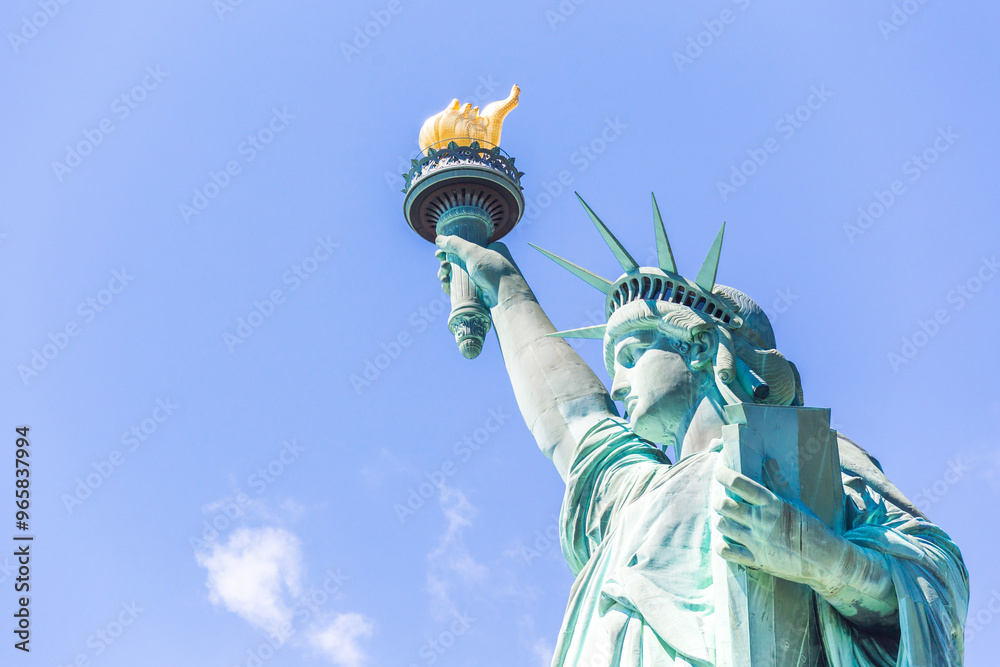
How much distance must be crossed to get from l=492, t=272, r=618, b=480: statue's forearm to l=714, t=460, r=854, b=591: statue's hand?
3275mm

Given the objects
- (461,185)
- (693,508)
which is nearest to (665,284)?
(693,508)

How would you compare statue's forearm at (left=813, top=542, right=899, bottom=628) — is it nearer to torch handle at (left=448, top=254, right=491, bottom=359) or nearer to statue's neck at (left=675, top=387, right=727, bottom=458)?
statue's neck at (left=675, top=387, right=727, bottom=458)

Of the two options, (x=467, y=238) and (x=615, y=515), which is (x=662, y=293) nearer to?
(x=615, y=515)

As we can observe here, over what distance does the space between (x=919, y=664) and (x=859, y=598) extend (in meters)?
0.56

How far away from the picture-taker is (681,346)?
436 inches

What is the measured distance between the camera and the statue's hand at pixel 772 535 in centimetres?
899

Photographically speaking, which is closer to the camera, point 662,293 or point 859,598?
point 859,598

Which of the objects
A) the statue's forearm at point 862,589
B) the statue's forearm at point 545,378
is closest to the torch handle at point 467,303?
the statue's forearm at point 545,378

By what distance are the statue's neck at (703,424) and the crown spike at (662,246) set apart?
1.17 m

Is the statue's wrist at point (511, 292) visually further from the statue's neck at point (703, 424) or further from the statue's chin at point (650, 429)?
the statue's neck at point (703, 424)

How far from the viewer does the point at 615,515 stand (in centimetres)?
1136

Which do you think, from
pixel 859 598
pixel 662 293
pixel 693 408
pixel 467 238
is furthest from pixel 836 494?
pixel 467 238

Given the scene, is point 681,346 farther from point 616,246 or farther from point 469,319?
point 469,319

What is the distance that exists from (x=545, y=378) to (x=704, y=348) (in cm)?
235
